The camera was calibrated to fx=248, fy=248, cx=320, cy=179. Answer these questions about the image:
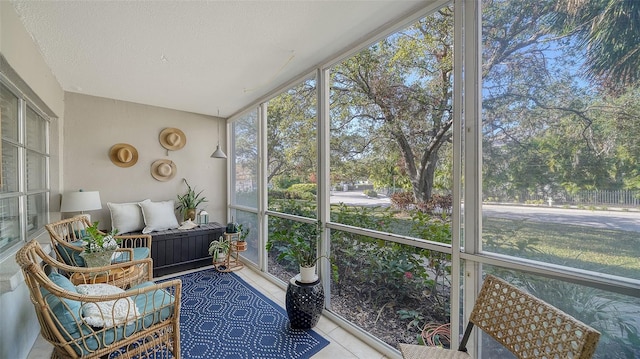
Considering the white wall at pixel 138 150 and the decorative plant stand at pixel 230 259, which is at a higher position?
the white wall at pixel 138 150

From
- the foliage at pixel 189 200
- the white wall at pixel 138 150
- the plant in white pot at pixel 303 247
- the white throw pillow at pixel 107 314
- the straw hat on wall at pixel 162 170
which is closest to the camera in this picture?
the white throw pillow at pixel 107 314

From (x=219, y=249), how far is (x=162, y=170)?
5.22 ft

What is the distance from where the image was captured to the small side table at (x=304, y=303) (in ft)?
7.23

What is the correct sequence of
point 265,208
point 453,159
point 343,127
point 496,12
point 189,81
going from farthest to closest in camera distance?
point 265,208, point 189,81, point 343,127, point 453,159, point 496,12

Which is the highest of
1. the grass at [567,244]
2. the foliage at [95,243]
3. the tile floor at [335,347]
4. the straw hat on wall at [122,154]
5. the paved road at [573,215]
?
the straw hat on wall at [122,154]

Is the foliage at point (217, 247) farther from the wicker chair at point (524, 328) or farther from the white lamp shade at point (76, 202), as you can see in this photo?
the wicker chair at point (524, 328)

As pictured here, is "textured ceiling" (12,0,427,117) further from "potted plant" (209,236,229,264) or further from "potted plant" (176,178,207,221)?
"potted plant" (209,236,229,264)

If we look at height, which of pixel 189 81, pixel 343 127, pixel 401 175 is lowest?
pixel 401 175

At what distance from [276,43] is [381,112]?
1.09 m

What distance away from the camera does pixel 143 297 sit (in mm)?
1801

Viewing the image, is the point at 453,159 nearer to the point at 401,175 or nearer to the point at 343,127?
Result: the point at 401,175

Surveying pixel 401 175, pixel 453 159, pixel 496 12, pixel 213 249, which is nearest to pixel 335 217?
pixel 401 175

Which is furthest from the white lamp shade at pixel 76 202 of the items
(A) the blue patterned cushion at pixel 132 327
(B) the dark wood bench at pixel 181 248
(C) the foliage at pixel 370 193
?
(C) the foliage at pixel 370 193

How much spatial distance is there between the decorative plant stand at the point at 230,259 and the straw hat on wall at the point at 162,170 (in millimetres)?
1392
